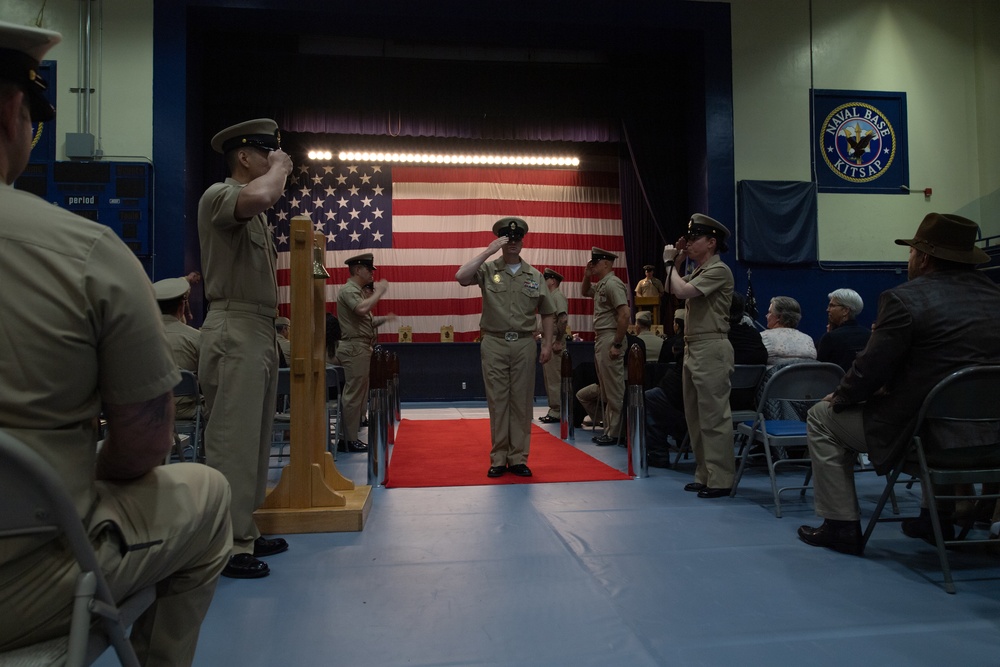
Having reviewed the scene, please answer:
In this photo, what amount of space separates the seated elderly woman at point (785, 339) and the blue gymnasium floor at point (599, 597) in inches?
53.7

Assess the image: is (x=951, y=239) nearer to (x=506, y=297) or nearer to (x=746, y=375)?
(x=746, y=375)

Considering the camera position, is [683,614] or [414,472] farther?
[414,472]

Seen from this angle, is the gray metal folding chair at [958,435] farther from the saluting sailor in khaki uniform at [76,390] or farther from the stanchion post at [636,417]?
the saluting sailor in khaki uniform at [76,390]

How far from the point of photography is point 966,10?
860 centimetres

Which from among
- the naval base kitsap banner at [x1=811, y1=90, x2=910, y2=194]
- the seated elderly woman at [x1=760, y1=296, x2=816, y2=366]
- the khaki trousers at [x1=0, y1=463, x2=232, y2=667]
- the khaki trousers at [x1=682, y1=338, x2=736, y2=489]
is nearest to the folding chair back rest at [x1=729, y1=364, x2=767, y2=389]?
the khaki trousers at [x1=682, y1=338, x2=736, y2=489]

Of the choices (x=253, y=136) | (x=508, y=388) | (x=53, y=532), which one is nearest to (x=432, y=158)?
(x=508, y=388)

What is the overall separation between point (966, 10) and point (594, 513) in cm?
930

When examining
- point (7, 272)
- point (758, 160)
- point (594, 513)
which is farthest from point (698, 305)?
point (758, 160)

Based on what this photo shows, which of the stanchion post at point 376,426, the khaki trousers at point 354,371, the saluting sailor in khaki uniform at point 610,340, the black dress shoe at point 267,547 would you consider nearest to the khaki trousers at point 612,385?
the saluting sailor in khaki uniform at point 610,340

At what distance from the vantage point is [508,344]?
4191 millimetres

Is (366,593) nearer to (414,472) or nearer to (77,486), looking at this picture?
(77,486)

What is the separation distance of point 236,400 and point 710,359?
2.42 metres

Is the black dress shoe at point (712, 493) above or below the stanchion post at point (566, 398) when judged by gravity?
below

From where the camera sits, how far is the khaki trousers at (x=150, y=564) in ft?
2.93
